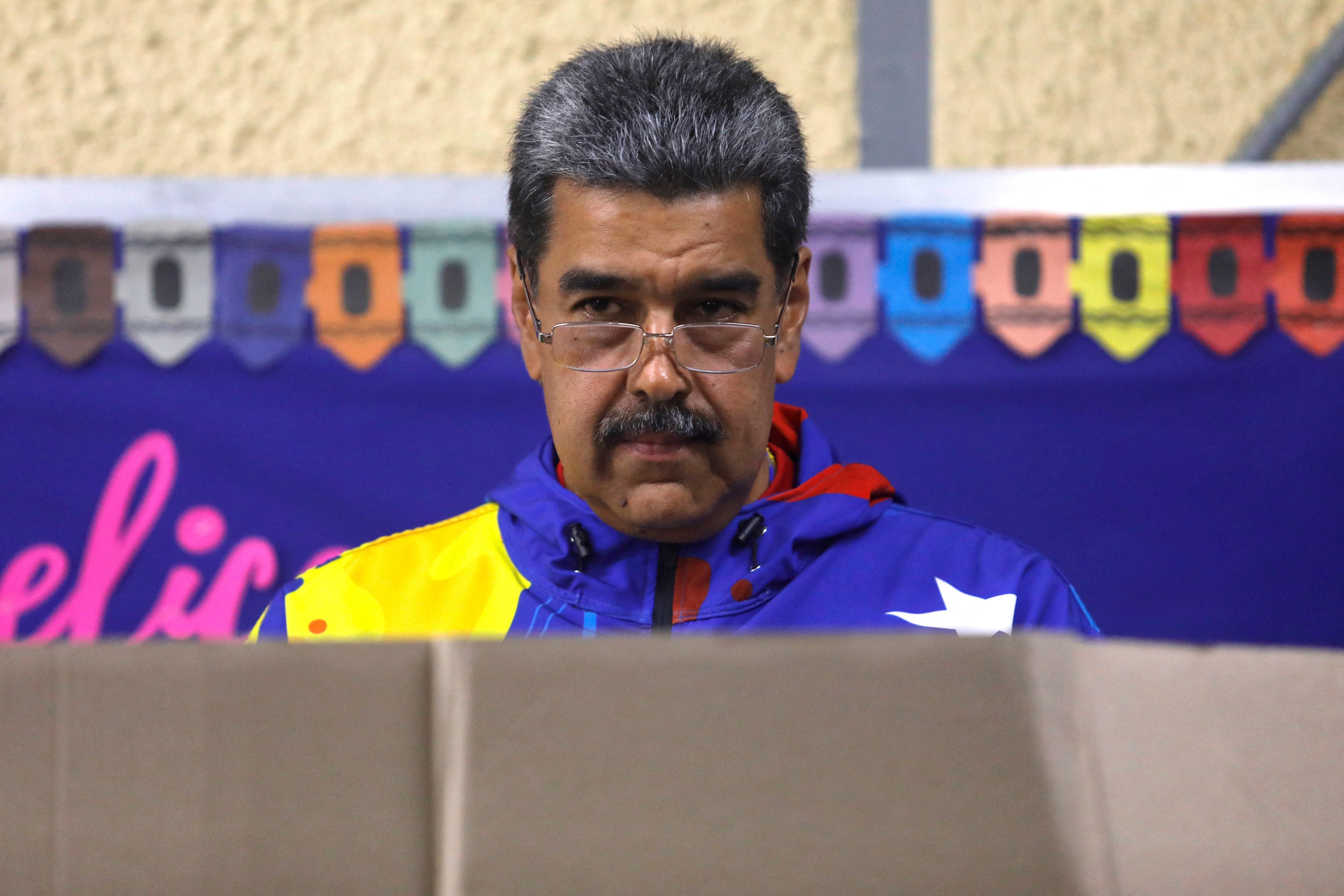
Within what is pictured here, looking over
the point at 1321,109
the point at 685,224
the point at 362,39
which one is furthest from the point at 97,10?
the point at 1321,109

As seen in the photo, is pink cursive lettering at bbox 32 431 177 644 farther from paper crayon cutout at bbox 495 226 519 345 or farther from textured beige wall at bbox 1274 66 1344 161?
textured beige wall at bbox 1274 66 1344 161

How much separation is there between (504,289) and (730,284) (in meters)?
0.74

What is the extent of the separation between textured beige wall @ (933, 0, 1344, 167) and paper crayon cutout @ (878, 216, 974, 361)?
0.43 m

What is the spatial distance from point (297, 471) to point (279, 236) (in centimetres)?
35

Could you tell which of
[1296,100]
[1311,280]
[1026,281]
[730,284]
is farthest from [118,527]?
[1296,100]

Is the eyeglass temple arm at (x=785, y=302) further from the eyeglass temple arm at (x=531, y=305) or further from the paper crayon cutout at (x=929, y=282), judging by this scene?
the paper crayon cutout at (x=929, y=282)

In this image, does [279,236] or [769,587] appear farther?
[279,236]

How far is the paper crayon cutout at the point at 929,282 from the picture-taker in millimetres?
1699

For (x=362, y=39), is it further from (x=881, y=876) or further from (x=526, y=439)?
(x=881, y=876)

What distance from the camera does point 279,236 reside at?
1.72m

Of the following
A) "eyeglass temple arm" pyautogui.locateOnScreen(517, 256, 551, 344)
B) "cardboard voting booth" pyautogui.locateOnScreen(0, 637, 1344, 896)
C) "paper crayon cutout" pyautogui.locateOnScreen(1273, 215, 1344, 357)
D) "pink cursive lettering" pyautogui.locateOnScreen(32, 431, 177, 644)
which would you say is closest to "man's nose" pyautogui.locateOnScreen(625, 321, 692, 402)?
"eyeglass temple arm" pyautogui.locateOnScreen(517, 256, 551, 344)

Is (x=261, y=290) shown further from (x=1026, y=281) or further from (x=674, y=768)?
(x=674, y=768)

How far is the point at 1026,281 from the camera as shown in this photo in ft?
5.57

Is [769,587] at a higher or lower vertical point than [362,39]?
lower
